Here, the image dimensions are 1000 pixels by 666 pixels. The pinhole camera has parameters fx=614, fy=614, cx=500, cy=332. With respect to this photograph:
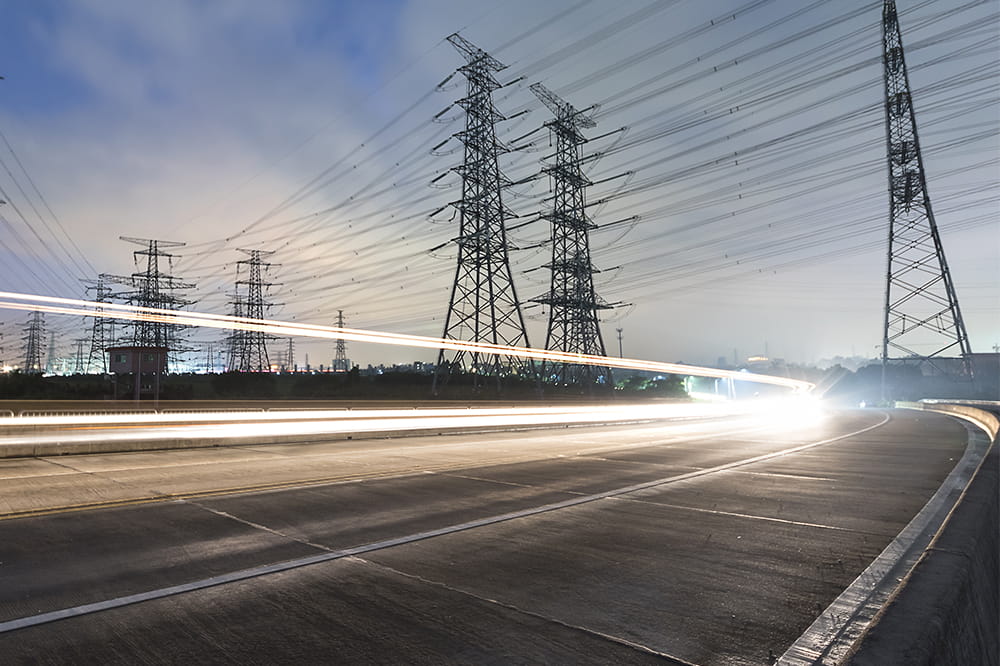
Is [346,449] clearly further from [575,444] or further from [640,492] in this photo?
[640,492]

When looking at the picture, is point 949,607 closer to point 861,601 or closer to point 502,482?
point 861,601

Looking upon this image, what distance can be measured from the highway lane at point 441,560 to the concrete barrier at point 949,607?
0.69 m

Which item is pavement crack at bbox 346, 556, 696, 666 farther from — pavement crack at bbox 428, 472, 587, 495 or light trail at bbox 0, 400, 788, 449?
light trail at bbox 0, 400, 788, 449

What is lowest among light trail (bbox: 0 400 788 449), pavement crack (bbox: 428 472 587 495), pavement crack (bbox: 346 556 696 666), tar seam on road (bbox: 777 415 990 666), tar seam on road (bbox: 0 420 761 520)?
tar seam on road (bbox: 777 415 990 666)

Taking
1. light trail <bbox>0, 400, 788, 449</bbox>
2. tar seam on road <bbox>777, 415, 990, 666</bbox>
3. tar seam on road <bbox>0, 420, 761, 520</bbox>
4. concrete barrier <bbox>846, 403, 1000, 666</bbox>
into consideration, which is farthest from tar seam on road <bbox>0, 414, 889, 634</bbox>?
light trail <bbox>0, 400, 788, 449</bbox>

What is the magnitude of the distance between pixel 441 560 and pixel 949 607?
3.80 m

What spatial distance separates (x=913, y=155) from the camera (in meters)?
43.0

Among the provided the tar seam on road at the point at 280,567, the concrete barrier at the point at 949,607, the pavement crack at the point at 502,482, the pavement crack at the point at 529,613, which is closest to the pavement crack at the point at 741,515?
the tar seam on road at the point at 280,567

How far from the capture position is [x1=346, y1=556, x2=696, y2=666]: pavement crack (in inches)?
148

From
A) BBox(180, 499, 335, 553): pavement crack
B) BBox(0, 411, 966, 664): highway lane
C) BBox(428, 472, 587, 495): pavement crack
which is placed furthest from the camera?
BBox(428, 472, 587, 495): pavement crack

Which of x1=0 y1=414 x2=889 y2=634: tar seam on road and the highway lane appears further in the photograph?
x1=0 y1=414 x2=889 y2=634: tar seam on road

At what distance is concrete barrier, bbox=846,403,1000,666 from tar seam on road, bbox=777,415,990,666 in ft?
1.07

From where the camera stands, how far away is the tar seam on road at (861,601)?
12.2 ft

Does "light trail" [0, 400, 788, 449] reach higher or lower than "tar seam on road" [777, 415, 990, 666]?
higher
